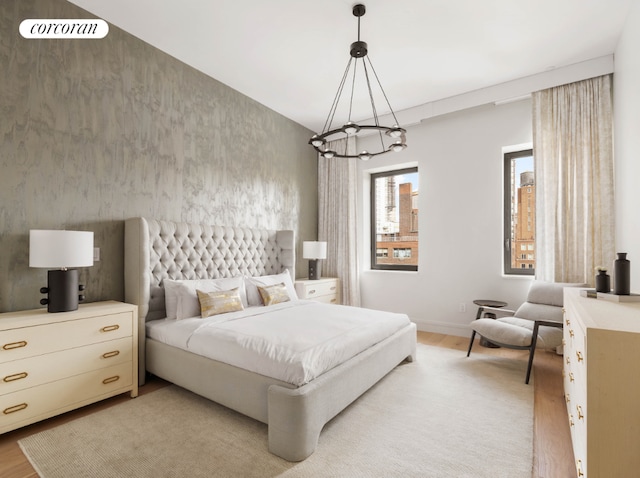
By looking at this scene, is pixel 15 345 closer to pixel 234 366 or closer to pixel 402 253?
pixel 234 366

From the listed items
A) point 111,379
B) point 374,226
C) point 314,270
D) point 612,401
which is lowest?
point 111,379

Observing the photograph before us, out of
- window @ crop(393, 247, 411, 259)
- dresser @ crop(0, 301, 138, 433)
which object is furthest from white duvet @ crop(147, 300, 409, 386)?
window @ crop(393, 247, 411, 259)

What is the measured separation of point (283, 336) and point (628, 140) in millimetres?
3242

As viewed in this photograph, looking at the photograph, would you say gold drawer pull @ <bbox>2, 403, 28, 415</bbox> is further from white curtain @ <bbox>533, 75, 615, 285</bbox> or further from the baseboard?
white curtain @ <bbox>533, 75, 615, 285</bbox>

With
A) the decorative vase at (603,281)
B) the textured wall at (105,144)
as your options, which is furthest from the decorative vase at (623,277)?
the textured wall at (105,144)

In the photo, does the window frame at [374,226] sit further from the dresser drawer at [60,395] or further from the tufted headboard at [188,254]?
the dresser drawer at [60,395]

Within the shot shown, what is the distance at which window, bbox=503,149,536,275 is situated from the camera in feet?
13.4

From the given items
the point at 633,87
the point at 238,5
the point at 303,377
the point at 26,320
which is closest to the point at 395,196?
the point at 633,87

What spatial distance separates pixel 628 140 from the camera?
2697 mm

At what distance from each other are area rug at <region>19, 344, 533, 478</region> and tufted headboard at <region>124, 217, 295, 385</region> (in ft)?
2.38

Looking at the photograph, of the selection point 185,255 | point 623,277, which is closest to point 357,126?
point 623,277

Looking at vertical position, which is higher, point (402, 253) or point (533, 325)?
point (402, 253)

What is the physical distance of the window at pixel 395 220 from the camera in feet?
16.8

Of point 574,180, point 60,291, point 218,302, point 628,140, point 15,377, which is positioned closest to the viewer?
point 15,377
